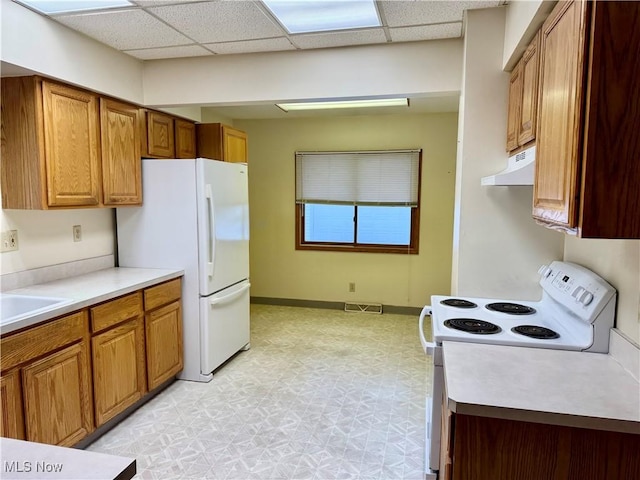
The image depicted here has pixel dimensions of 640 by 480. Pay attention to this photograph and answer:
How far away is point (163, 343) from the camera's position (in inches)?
115

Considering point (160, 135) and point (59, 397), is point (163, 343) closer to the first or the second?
point (59, 397)

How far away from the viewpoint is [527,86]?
6.22ft

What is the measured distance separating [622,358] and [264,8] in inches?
90.6

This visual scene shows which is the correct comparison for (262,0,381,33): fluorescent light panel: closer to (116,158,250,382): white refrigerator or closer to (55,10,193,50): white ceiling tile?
(55,10,193,50): white ceiling tile

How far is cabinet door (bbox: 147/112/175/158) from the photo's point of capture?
126 inches

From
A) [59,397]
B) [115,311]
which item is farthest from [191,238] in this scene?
[59,397]

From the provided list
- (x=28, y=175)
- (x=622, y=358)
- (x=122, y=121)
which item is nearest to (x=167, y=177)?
(x=122, y=121)

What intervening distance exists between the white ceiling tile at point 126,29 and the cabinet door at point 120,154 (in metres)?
0.41

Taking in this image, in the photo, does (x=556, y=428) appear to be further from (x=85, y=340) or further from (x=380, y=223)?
(x=380, y=223)

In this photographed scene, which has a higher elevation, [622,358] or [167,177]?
[167,177]

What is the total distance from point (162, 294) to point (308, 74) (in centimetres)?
185

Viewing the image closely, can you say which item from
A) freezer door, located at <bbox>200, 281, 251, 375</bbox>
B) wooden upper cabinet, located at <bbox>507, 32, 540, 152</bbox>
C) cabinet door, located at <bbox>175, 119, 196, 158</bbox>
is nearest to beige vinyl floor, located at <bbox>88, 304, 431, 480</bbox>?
freezer door, located at <bbox>200, 281, 251, 375</bbox>

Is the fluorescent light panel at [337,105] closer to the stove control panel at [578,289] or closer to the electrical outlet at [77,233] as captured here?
the electrical outlet at [77,233]

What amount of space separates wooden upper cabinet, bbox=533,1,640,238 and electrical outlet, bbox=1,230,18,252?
9.26 ft
